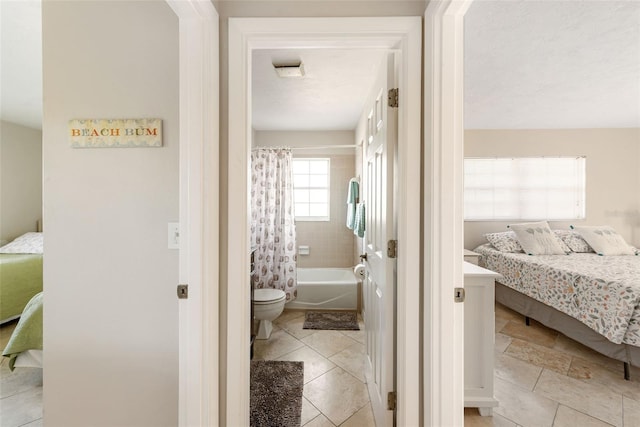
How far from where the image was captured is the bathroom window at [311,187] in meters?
3.94

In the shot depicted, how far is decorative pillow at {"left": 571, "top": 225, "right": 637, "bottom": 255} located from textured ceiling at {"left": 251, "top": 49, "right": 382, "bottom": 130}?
336 centimetres

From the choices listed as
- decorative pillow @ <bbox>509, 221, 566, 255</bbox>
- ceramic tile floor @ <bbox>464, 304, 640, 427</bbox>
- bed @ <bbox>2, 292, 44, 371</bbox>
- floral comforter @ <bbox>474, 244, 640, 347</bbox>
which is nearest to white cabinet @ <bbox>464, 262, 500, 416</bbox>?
ceramic tile floor @ <bbox>464, 304, 640, 427</bbox>

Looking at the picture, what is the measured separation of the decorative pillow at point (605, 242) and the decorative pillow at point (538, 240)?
0.34 metres

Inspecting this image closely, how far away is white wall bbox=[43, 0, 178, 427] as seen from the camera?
1069 mm

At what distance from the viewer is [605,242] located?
3.19 metres

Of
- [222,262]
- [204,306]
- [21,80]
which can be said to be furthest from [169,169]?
[21,80]

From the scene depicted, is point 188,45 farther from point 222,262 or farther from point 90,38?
point 222,262

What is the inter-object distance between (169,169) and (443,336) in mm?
1297

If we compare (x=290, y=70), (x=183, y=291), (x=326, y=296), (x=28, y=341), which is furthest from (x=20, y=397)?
(x=290, y=70)

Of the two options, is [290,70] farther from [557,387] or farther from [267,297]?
[557,387]

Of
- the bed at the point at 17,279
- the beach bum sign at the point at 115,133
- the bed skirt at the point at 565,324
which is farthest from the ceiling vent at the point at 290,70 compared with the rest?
the bed at the point at 17,279

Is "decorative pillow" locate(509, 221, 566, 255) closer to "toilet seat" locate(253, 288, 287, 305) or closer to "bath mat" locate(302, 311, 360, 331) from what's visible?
"bath mat" locate(302, 311, 360, 331)

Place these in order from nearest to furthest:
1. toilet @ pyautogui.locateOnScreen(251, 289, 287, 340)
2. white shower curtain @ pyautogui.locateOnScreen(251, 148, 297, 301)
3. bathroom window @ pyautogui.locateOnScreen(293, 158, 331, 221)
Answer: toilet @ pyautogui.locateOnScreen(251, 289, 287, 340) < white shower curtain @ pyautogui.locateOnScreen(251, 148, 297, 301) < bathroom window @ pyautogui.locateOnScreen(293, 158, 331, 221)

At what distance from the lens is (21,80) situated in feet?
7.66
